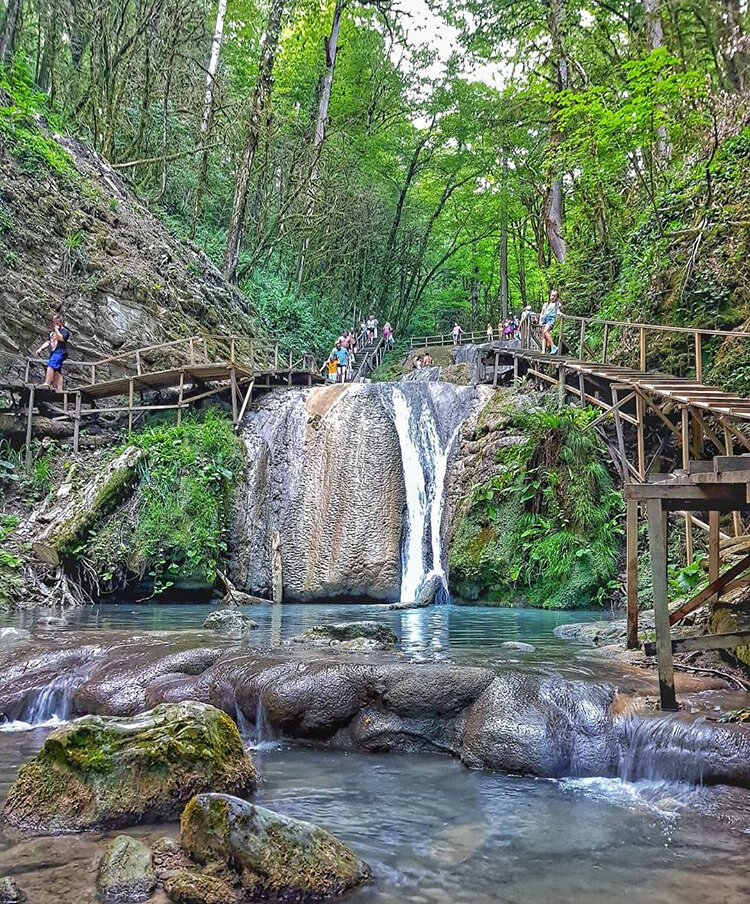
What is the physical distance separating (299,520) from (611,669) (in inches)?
356

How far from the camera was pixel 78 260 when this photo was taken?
60.0 feet

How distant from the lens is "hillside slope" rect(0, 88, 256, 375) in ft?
55.9

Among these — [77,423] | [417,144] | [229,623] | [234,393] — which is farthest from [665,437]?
[417,144]

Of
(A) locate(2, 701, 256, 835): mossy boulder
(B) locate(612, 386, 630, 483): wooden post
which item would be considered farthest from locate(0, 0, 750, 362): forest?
(A) locate(2, 701, 256, 835): mossy boulder

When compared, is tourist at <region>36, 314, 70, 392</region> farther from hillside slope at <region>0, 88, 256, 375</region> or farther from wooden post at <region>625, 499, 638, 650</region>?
wooden post at <region>625, 499, 638, 650</region>

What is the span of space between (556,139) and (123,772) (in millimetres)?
21137

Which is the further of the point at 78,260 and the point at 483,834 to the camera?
the point at 78,260

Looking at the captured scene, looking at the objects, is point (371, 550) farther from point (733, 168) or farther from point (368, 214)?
point (368, 214)

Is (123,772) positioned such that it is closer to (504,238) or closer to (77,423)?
Answer: (77,423)

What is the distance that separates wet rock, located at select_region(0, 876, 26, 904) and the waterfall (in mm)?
10646

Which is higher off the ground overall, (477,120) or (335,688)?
(477,120)

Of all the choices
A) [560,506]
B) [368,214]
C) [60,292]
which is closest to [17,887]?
[560,506]

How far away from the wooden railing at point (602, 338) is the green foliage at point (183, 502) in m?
7.55

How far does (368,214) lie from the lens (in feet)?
106
